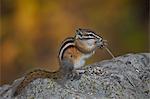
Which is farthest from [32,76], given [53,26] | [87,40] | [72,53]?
[53,26]

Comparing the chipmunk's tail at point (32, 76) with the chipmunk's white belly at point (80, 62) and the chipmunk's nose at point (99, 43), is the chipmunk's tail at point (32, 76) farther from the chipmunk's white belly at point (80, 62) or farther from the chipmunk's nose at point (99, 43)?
the chipmunk's nose at point (99, 43)

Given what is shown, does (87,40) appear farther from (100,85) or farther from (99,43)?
(100,85)

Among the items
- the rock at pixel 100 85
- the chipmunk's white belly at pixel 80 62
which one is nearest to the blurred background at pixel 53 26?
the rock at pixel 100 85

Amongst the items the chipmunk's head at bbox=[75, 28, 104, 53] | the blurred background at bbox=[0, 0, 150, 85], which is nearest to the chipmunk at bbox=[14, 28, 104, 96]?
the chipmunk's head at bbox=[75, 28, 104, 53]

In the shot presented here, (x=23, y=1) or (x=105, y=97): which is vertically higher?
(x=23, y=1)

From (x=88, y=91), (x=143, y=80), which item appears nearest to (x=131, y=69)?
(x=143, y=80)

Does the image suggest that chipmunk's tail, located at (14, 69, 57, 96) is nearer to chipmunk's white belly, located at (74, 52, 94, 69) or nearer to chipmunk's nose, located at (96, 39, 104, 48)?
chipmunk's white belly, located at (74, 52, 94, 69)

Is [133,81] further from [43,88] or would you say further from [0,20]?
[0,20]

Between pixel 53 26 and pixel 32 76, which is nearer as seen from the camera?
pixel 32 76
